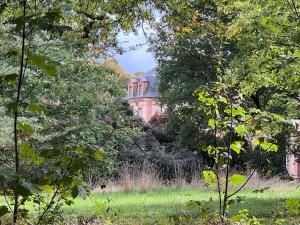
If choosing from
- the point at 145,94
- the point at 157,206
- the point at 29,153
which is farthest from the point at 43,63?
the point at 145,94

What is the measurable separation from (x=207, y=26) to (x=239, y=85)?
3.92 meters

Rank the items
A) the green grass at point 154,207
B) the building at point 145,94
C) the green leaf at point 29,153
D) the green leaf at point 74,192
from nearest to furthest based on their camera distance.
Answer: the green leaf at point 74,192
the green leaf at point 29,153
the green grass at point 154,207
the building at point 145,94

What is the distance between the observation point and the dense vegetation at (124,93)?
7.98 ft

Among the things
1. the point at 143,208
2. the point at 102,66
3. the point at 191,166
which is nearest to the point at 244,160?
the point at 191,166

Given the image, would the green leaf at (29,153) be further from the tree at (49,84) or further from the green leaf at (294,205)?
the green leaf at (294,205)

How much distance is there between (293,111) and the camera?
12.0 meters

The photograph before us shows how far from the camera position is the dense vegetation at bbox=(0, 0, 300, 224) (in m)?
2.43

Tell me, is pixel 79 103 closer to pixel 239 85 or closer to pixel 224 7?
pixel 239 85

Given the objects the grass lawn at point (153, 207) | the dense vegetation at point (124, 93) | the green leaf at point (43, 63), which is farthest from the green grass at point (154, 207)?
the green leaf at point (43, 63)

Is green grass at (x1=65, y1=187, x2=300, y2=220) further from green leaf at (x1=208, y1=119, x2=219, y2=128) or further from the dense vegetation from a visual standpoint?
green leaf at (x1=208, y1=119, x2=219, y2=128)

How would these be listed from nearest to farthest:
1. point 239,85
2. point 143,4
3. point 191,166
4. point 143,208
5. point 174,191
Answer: point 143,4 → point 143,208 → point 239,85 → point 174,191 → point 191,166

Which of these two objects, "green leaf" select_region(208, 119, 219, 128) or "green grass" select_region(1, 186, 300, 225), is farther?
"green grass" select_region(1, 186, 300, 225)

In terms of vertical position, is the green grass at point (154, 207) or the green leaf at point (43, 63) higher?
the green leaf at point (43, 63)

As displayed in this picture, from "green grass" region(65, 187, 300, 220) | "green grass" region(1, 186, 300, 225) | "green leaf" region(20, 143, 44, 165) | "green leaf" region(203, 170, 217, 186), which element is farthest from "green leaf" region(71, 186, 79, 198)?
"green grass" region(65, 187, 300, 220)
